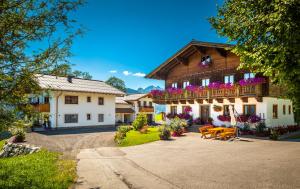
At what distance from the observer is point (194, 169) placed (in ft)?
35.2

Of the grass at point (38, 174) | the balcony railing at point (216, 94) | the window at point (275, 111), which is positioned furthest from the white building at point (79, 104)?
the window at point (275, 111)

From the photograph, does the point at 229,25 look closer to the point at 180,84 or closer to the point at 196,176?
the point at 196,176

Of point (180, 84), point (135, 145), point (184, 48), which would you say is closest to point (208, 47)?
point (184, 48)

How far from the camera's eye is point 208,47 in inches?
1147

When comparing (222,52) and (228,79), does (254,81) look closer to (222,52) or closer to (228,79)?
(228,79)

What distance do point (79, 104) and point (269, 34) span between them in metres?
32.9

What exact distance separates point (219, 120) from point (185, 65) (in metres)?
9.25

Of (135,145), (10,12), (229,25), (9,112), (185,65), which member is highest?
(185,65)

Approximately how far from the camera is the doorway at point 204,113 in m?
28.6

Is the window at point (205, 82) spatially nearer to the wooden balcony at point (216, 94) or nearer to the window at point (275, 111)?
the wooden balcony at point (216, 94)

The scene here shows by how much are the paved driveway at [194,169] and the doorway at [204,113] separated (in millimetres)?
13061

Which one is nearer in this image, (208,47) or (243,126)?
(243,126)

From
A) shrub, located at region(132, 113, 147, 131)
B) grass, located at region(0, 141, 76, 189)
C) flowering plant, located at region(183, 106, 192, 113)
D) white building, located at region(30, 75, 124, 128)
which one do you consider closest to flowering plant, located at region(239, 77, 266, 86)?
flowering plant, located at region(183, 106, 192, 113)

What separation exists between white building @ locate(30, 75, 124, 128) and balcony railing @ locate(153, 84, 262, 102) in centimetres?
1136
